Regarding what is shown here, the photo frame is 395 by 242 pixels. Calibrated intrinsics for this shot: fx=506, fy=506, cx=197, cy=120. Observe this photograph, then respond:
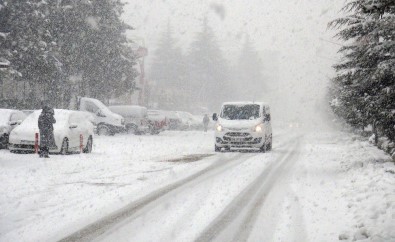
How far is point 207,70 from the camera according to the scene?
3000 inches

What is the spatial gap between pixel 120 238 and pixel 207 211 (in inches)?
83.9

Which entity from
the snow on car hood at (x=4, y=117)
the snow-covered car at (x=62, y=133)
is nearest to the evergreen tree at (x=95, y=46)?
the snow on car hood at (x=4, y=117)

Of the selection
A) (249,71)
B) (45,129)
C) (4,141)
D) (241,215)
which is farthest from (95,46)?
(249,71)

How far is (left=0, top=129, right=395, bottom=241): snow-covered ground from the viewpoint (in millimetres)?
6562

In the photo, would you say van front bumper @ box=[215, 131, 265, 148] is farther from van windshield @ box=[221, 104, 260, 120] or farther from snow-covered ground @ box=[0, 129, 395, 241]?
snow-covered ground @ box=[0, 129, 395, 241]

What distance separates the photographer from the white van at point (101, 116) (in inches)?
1187

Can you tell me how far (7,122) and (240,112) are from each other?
9.17m

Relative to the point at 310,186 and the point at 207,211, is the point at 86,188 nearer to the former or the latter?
the point at 207,211

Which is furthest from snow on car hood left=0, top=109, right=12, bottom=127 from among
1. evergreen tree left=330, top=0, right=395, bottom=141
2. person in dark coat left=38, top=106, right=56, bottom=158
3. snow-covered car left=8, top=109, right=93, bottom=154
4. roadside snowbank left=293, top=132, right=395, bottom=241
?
evergreen tree left=330, top=0, right=395, bottom=141

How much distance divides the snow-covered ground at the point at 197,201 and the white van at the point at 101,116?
1520 cm

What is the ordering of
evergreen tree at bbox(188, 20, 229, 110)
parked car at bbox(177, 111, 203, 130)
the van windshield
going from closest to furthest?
the van windshield < parked car at bbox(177, 111, 203, 130) < evergreen tree at bbox(188, 20, 229, 110)

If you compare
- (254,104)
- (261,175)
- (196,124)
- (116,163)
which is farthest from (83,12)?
(261,175)

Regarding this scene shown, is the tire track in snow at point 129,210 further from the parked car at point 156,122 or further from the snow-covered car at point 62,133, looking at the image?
the parked car at point 156,122

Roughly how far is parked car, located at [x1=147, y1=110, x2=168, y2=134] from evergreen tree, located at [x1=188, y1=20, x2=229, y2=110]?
38.6 m
